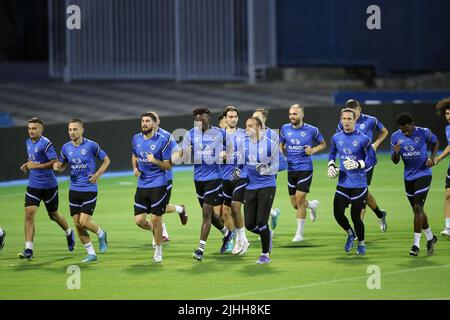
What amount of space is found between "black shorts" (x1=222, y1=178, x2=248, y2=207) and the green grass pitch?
871 millimetres

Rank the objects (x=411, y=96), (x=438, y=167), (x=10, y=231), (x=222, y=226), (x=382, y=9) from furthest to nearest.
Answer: (x=382, y=9), (x=411, y=96), (x=438, y=167), (x=10, y=231), (x=222, y=226)

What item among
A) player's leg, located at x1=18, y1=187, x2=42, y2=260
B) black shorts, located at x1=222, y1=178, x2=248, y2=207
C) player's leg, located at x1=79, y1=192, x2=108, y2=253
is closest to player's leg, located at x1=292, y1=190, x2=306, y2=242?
black shorts, located at x1=222, y1=178, x2=248, y2=207

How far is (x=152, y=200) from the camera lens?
17.5m

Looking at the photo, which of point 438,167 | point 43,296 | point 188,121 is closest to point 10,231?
point 43,296

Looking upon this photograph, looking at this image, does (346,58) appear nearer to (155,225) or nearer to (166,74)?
(166,74)

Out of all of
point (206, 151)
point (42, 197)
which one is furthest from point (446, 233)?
point (42, 197)

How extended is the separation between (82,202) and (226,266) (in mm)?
2452

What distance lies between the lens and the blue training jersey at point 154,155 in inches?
691

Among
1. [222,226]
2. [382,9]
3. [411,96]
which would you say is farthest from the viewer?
[382,9]

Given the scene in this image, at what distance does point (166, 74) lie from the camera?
43312 millimetres

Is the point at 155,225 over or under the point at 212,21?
under

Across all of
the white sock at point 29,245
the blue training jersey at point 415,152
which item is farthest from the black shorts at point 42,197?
the blue training jersey at point 415,152

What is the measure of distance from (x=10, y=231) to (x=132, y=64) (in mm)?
22309

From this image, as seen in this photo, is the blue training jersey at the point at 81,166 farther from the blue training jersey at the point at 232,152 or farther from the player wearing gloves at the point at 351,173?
the player wearing gloves at the point at 351,173
